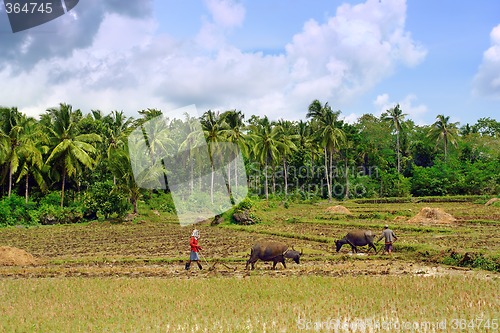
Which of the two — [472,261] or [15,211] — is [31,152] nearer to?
[15,211]

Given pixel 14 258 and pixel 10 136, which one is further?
pixel 10 136

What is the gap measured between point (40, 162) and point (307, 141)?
29.6m

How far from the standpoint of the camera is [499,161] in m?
47.9

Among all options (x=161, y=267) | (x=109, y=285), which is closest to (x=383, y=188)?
(x=161, y=267)

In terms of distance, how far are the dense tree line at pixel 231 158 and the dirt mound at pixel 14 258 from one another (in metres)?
15.9

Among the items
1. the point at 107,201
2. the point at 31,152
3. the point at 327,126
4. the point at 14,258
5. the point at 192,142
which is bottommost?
the point at 14,258

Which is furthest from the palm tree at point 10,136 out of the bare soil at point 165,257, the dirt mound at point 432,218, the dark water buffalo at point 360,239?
the dirt mound at point 432,218

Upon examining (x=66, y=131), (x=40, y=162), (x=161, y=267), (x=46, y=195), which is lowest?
(x=161, y=267)

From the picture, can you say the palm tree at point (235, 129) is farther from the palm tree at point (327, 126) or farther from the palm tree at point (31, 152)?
the palm tree at point (31, 152)

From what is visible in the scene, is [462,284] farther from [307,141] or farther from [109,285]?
[307,141]

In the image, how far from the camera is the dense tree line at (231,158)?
109 feet

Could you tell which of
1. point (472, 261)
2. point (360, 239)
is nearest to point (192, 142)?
point (360, 239)

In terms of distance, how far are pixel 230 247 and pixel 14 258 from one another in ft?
25.0

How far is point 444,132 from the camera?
53719 mm
